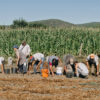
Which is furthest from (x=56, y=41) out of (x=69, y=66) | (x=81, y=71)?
(x=81, y=71)

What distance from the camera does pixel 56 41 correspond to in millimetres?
22406

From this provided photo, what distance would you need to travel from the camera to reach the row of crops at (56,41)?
22.0 meters

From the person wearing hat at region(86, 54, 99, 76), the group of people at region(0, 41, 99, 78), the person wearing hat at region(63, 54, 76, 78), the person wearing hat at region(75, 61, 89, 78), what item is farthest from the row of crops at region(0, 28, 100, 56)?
the person wearing hat at region(75, 61, 89, 78)

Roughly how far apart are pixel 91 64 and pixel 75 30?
342 inches

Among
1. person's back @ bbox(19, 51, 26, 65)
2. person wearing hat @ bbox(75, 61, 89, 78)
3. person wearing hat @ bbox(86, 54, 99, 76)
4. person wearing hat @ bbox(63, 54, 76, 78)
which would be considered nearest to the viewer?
person wearing hat @ bbox(75, 61, 89, 78)

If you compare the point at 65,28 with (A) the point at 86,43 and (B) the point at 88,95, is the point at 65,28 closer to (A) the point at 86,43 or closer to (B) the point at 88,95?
(A) the point at 86,43

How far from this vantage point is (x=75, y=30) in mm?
23531

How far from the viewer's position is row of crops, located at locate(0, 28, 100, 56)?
2205 centimetres

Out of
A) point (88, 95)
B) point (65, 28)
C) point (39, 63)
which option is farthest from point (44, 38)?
point (88, 95)

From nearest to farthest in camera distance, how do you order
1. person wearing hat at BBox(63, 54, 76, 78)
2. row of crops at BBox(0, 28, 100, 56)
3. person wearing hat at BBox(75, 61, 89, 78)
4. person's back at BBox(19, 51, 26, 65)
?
person wearing hat at BBox(75, 61, 89, 78) → person wearing hat at BBox(63, 54, 76, 78) → person's back at BBox(19, 51, 26, 65) → row of crops at BBox(0, 28, 100, 56)

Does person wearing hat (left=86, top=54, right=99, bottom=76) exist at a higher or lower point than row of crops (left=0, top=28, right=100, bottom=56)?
lower

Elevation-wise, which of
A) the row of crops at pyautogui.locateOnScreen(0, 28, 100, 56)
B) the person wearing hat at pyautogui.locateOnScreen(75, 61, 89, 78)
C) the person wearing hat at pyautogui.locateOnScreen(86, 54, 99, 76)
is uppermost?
the row of crops at pyautogui.locateOnScreen(0, 28, 100, 56)

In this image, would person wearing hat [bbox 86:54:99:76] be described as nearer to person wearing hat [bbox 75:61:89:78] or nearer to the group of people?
the group of people

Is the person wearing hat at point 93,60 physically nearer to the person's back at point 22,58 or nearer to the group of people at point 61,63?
the group of people at point 61,63
